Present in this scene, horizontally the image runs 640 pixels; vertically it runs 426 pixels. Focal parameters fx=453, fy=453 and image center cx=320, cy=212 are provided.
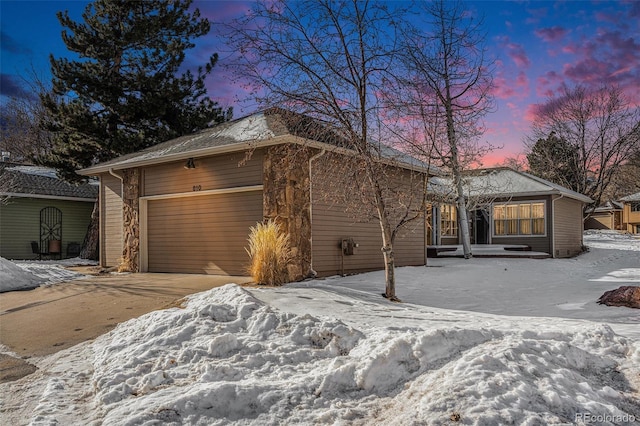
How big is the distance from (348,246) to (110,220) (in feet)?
24.5

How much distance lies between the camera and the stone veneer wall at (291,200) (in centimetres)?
921

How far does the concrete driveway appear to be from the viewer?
5.58 meters

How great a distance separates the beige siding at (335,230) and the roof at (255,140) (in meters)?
1.10

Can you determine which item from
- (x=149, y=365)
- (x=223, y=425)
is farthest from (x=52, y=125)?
(x=223, y=425)

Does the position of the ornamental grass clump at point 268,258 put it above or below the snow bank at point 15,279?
above

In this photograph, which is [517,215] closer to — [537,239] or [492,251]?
[537,239]

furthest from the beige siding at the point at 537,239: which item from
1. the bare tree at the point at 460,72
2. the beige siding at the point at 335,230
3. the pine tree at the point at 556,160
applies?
the beige siding at the point at 335,230

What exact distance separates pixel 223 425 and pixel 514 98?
44.6 ft

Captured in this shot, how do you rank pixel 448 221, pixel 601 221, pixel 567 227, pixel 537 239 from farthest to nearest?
pixel 601 221
pixel 567 227
pixel 448 221
pixel 537 239

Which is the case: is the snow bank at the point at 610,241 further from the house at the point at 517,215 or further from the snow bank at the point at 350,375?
the snow bank at the point at 350,375

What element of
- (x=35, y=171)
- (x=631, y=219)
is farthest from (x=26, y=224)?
(x=631, y=219)

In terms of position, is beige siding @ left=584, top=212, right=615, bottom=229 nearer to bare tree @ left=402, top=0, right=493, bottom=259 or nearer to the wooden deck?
the wooden deck

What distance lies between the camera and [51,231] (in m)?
17.7

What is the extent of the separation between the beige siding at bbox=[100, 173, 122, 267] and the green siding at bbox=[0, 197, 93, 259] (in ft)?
16.7
